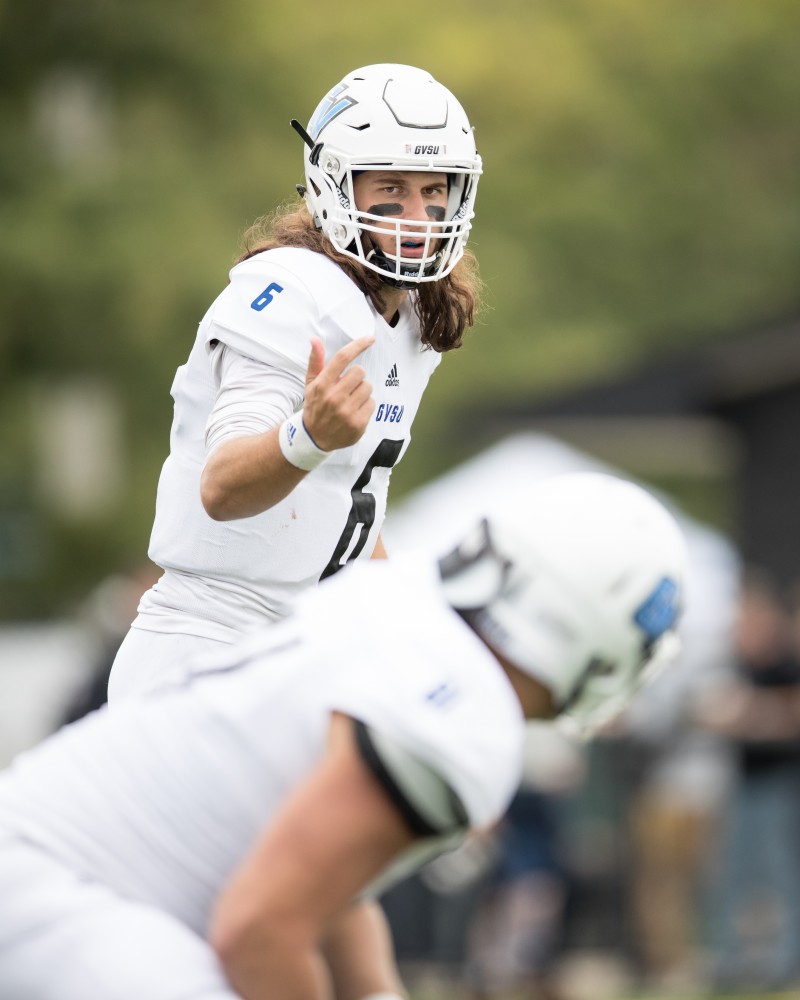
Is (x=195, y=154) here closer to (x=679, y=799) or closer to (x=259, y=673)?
(x=679, y=799)

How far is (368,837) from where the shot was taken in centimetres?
278

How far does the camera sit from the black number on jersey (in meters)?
Result: 4.44

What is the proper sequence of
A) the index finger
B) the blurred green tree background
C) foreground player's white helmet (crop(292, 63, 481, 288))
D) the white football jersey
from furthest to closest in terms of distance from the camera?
the blurred green tree background → foreground player's white helmet (crop(292, 63, 481, 288)) → the index finger → the white football jersey

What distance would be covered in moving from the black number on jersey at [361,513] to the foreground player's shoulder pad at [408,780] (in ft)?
5.35

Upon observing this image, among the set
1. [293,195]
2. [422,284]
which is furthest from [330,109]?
[293,195]

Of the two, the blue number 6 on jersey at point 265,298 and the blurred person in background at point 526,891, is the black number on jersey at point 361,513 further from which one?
the blurred person in background at point 526,891

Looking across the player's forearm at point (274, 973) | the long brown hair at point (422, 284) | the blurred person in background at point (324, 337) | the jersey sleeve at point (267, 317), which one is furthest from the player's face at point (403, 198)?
the player's forearm at point (274, 973)

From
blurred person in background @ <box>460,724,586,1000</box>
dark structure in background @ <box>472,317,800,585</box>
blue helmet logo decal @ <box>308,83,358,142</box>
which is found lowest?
blurred person in background @ <box>460,724,586,1000</box>

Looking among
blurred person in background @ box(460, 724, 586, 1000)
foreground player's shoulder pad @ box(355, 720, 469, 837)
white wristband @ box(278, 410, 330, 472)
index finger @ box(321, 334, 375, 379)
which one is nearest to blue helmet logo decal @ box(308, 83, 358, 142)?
index finger @ box(321, 334, 375, 379)

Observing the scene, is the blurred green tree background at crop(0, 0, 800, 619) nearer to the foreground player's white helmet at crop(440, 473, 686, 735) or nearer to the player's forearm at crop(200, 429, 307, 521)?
the player's forearm at crop(200, 429, 307, 521)

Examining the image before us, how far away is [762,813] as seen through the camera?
33.8 ft

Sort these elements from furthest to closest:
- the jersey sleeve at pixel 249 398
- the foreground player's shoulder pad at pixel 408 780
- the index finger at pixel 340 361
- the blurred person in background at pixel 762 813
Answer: the blurred person in background at pixel 762 813
the jersey sleeve at pixel 249 398
the index finger at pixel 340 361
the foreground player's shoulder pad at pixel 408 780

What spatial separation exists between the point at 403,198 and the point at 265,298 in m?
0.44

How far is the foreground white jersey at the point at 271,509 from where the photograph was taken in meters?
4.27
